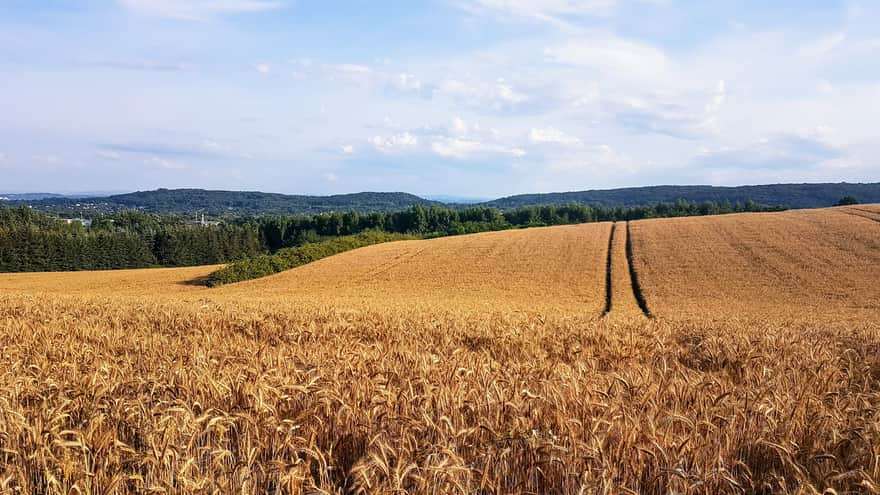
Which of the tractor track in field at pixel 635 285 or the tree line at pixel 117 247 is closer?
the tractor track in field at pixel 635 285

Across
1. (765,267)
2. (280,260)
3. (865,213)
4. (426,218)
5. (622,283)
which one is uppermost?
(865,213)

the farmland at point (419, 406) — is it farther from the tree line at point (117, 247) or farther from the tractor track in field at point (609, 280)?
the tree line at point (117, 247)

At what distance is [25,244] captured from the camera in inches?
2717

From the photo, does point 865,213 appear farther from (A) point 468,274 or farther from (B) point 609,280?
(A) point 468,274

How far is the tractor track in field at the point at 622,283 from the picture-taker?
2866cm

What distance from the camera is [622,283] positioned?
1415 inches

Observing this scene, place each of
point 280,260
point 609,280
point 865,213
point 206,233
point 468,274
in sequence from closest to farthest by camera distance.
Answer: point 609,280
point 468,274
point 280,260
point 865,213
point 206,233

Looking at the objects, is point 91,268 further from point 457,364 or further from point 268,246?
point 457,364

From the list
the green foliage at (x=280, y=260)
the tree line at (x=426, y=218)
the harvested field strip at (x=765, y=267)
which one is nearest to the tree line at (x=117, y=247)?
the tree line at (x=426, y=218)

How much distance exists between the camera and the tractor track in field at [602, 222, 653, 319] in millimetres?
28656

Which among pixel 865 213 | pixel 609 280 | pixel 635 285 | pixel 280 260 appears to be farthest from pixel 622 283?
pixel 865 213

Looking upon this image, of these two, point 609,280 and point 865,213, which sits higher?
point 865,213

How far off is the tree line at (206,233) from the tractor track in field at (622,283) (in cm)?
3831

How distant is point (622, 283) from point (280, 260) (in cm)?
3053
